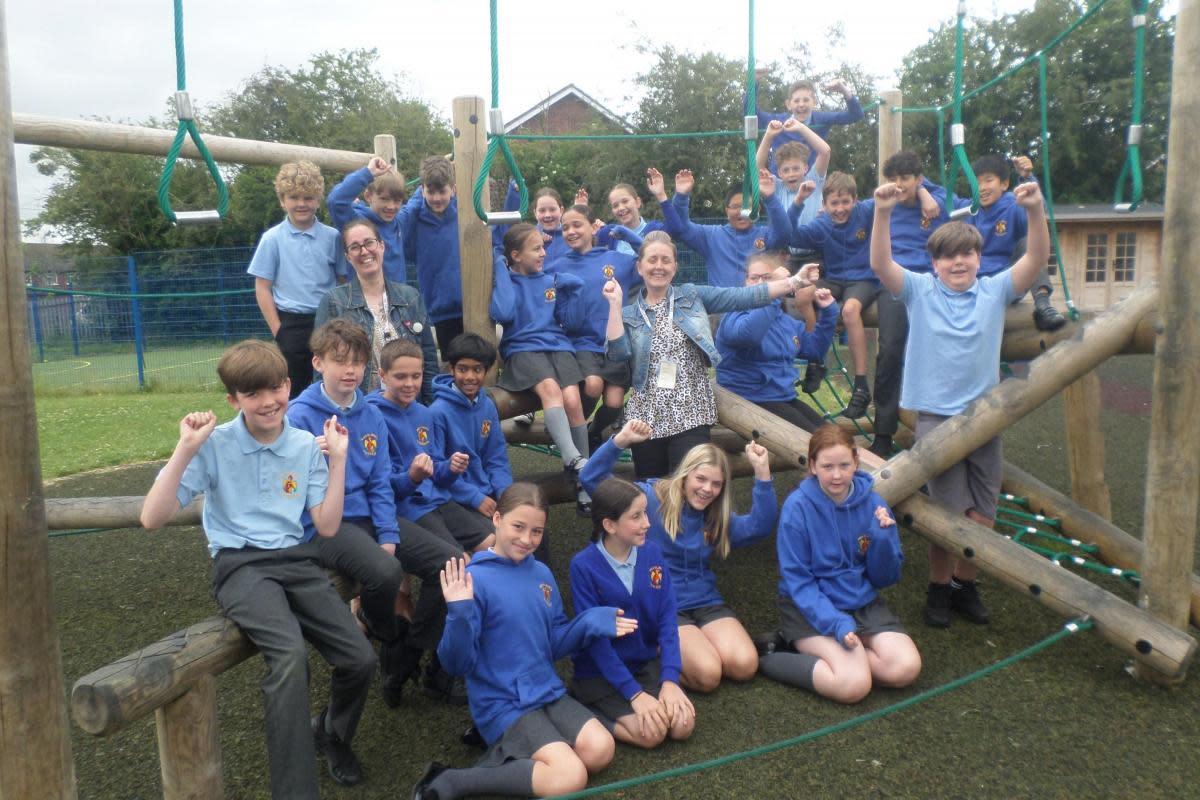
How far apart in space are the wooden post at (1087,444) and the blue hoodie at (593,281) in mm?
2512

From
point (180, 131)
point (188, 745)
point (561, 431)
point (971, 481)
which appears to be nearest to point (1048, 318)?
point (971, 481)

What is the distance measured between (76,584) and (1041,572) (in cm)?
459

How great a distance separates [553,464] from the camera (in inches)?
293

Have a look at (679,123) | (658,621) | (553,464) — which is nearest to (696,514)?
(658,621)

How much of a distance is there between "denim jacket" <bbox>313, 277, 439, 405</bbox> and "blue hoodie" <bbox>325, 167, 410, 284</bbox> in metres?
0.28

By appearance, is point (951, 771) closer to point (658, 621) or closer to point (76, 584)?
point (658, 621)

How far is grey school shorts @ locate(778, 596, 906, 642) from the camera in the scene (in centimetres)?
346

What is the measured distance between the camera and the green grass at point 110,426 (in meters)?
7.88

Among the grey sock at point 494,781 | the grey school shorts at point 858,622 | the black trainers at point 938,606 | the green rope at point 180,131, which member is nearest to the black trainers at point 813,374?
the black trainers at point 938,606

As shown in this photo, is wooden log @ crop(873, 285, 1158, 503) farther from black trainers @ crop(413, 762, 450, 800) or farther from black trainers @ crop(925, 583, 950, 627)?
black trainers @ crop(413, 762, 450, 800)

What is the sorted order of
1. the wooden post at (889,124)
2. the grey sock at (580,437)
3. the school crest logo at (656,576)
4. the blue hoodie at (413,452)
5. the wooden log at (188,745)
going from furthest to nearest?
1. the wooden post at (889,124)
2. the grey sock at (580,437)
3. the blue hoodie at (413,452)
4. the school crest logo at (656,576)
5. the wooden log at (188,745)

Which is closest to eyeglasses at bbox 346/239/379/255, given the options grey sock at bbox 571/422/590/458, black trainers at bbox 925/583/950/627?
grey sock at bbox 571/422/590/458

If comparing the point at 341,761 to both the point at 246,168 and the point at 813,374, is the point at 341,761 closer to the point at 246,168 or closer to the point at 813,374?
the point at 813,374

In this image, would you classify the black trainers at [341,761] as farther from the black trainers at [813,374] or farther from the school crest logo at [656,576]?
the black trainers at [813,374]
